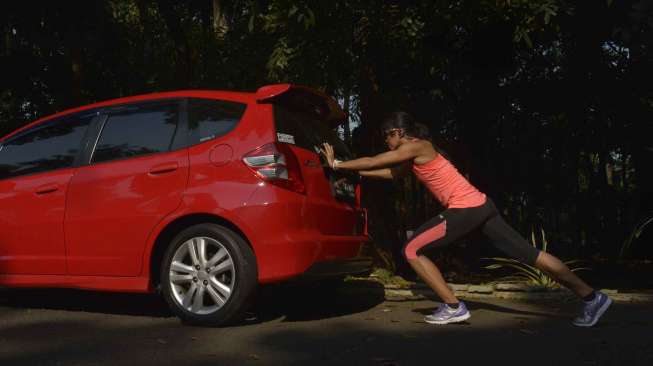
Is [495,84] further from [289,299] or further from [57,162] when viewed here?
[57,162]

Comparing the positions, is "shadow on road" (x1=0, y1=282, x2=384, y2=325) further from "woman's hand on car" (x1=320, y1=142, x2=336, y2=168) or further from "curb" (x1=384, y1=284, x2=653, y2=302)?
"woman's hand on car" (x1=320, y1=142, x2=336, y2=168)

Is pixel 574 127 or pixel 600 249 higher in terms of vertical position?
pixel 574 127

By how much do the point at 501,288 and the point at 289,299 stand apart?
1999mm

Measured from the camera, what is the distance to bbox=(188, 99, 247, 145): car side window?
5645 millimetres

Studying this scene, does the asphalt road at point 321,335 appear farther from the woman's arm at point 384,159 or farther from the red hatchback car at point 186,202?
the woman's arm at point 384,159

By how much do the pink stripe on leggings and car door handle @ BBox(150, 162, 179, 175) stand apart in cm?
183

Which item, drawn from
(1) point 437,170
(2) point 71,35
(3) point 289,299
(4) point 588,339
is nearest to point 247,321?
(3) point 289,299

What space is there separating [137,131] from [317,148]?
1.40 m

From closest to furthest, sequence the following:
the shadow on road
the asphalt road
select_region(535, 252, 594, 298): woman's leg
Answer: the asphalt road
select_region(535, 252, 594, 298): woman's leg
the shadow on road

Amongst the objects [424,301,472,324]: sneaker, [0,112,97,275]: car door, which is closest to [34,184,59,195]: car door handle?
[0,112,97,275]: car door

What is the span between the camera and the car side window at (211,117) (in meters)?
5.64

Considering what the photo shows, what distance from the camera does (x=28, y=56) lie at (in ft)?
44.8

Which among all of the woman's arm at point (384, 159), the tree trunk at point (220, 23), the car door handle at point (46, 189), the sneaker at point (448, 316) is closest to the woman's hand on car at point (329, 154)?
the woman's arm at point (384, 159)

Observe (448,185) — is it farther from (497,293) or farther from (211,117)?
(497,293)
